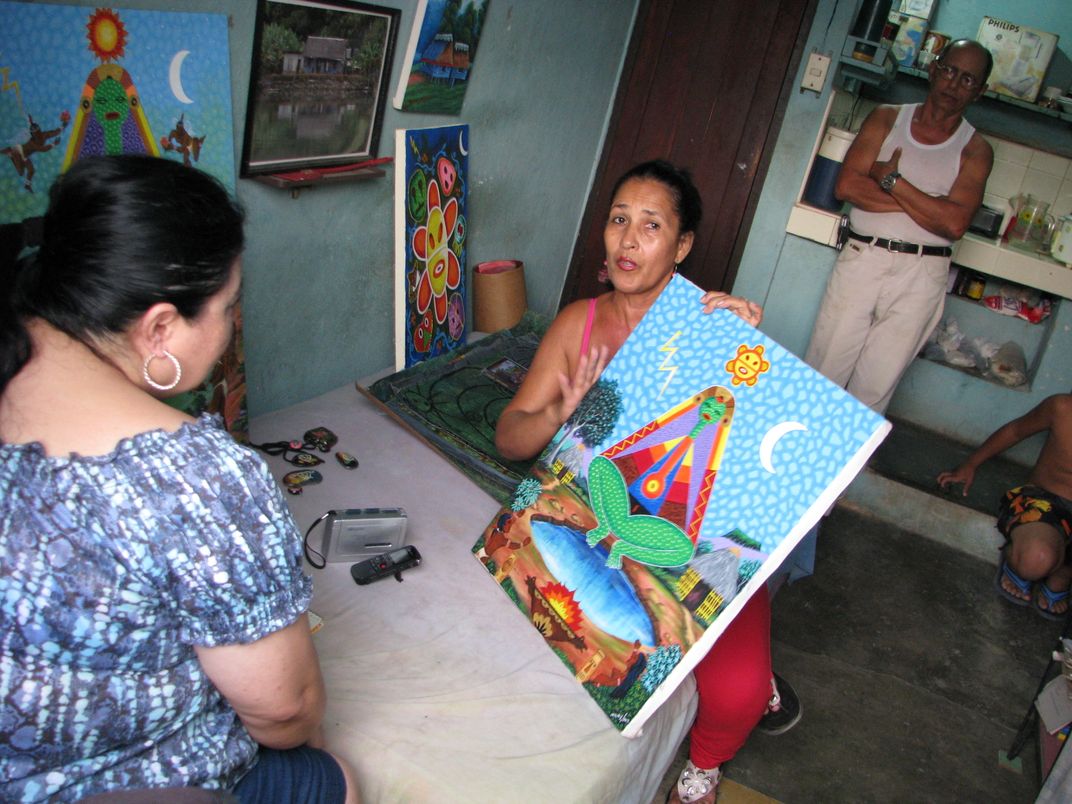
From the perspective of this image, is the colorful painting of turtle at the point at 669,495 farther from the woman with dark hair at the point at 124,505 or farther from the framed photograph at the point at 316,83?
the framed photograph at the point at 316,83

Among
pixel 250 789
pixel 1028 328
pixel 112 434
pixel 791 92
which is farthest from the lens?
pixel 1028 328

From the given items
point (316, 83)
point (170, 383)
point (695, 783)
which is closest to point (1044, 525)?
point (695, 783)

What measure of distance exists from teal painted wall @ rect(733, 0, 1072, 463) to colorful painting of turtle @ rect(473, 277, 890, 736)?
2630 millimetres

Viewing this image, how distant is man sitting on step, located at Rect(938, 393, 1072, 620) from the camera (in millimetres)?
3436

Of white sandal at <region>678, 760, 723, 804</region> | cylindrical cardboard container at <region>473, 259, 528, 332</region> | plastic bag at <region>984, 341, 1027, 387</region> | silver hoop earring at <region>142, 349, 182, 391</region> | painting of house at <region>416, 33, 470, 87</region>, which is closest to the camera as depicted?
silver hoop earring at <region>142, 349, 182, 391</region>

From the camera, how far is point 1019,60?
4074mm

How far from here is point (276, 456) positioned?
2.48m

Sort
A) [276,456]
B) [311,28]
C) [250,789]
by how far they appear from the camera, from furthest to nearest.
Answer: [276,456] → [311,28] → [250,789]

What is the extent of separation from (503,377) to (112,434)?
7.18 ft

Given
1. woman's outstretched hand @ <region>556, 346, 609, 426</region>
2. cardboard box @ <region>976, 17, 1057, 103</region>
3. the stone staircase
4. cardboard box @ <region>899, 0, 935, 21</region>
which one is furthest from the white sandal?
cardboard box @ <region>899, 0, 935, 21</region>

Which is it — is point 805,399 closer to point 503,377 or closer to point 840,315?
point 503,377

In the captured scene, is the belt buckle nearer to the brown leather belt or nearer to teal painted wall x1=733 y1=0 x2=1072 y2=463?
the brown leather belt

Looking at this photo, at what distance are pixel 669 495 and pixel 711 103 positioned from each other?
9.99ft

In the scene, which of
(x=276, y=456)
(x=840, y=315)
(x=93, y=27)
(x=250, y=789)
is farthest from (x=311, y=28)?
(x=840, y=315)
